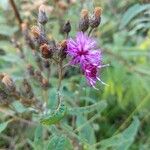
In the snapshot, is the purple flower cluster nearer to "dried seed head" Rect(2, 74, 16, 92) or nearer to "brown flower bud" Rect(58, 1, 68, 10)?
"dried seed head" Rect(2, 74, 16, 92)

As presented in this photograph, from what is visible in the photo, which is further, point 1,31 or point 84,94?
point 1,31

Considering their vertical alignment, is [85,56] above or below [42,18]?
below

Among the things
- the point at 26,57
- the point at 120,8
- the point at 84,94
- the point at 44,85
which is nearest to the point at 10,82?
the point at 44,85

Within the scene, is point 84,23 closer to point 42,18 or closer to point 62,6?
point 42,18

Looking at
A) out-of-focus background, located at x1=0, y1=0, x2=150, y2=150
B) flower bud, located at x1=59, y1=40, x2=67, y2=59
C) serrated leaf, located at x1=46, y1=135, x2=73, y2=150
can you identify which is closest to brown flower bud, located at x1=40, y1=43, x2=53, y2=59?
flower bud, located at x1=59, y1=40, x2=67, y2=59

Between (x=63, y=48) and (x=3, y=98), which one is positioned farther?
(x=3, y=98)

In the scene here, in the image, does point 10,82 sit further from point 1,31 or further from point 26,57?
point 1,31

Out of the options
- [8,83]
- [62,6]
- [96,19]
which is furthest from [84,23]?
[62,6]

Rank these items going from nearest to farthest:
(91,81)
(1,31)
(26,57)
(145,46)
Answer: (91,81)
(26,57)
(1,31)
(145,46)
